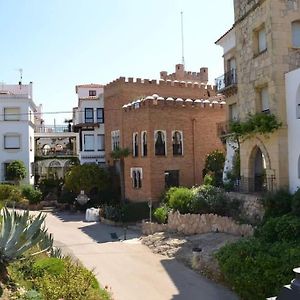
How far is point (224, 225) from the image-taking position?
69.5 feet

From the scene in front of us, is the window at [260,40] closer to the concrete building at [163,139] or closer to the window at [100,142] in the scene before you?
the concrete building at [163,139]

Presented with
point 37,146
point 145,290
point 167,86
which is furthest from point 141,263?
point 37,146

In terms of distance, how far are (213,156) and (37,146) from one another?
2884 cm

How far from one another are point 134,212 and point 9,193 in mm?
13738

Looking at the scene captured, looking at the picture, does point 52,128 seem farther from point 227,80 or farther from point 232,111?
point 227,80

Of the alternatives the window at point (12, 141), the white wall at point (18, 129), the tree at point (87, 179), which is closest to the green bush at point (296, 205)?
the tree at point (87, 179)

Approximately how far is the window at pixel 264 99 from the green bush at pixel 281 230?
286 inches

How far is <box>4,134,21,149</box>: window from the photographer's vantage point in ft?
144

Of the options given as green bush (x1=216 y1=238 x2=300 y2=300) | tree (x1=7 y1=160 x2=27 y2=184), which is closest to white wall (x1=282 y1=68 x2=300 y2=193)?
green bush (x1=216 y1=238 x2=300 y2=300)

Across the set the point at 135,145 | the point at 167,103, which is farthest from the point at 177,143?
the point at 135,145

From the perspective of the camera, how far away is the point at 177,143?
31.9 m

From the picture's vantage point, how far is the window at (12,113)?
43.9 meters

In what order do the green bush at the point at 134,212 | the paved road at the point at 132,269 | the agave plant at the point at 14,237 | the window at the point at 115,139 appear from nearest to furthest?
the agave plant at the point at 14,237 < the paved road at the point at 132,269 < the green bush at the point at 134,212 < the window at the point at 115,139

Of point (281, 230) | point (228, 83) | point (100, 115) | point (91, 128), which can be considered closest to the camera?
point (281, 230)
